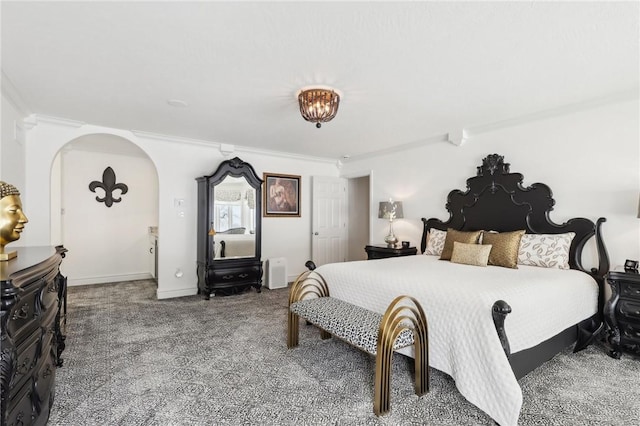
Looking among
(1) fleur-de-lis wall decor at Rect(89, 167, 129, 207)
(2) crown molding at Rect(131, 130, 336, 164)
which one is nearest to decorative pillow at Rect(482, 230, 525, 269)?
(2) crown molding at Rect(131, 130, 336, 164)

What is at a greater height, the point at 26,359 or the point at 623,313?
the point at 26,359

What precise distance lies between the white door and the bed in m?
2.30

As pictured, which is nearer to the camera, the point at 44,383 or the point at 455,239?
the point at 44,383

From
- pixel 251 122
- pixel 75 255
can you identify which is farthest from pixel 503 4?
pixel 75 255

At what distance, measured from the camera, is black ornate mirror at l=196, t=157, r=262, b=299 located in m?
4.62

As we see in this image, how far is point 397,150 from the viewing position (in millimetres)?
5203

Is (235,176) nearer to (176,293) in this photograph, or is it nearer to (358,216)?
(176,293)

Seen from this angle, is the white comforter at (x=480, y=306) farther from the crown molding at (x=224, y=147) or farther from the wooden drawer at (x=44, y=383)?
the crown molding at (x=224, y=147)

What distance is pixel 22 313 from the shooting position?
4.42 ft

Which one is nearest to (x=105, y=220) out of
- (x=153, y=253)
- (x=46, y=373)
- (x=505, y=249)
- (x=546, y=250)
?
(x=153, y=253)

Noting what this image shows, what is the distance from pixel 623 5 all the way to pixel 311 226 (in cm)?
491

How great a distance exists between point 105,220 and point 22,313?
507 centimetres

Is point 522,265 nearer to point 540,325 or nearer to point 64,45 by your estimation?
point 540,325

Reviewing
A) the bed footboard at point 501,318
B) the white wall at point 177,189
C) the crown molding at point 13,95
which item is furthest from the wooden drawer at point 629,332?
the crown molding at point 13,95
